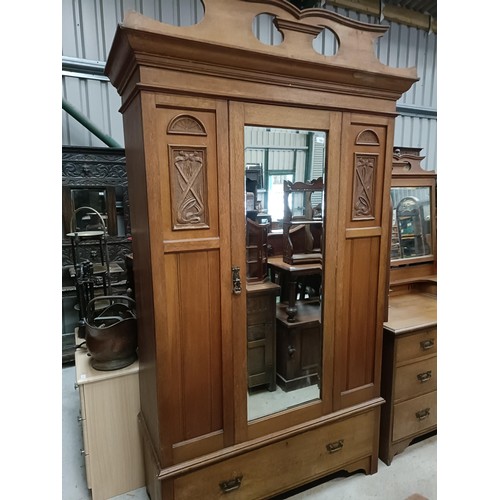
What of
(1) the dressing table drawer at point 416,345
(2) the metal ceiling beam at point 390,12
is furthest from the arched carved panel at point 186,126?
(2) the metal ceiling beam at point 390,12

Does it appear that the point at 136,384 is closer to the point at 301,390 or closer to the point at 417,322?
the point at 301,390

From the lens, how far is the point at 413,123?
4.43 m

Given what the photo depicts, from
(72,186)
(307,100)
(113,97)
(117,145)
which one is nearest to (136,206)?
(307,100)

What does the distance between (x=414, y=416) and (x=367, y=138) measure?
154cm

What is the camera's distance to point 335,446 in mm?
1652

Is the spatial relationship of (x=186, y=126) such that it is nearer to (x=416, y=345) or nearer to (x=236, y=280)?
(x=236, y=280)

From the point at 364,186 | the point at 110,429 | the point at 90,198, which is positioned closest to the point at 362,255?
the point at 364,186

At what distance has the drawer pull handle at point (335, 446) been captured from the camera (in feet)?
5.37

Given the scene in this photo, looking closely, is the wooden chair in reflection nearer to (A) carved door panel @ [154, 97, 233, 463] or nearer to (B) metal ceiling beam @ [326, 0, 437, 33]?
(A) carved door panel @ [154, 97, 233, 463]

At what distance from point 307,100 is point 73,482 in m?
2.15

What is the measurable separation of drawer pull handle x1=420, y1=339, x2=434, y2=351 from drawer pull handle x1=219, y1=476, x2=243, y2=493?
3.78 ft

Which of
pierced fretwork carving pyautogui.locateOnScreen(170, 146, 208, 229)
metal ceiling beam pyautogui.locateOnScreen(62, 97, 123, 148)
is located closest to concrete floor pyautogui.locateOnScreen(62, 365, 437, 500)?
pierced fretwork carving pyautogui.locateOnScreen(170, 146, 208, 229)

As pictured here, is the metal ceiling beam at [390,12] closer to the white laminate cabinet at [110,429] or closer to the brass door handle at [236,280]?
the brass door handle at [236,280]

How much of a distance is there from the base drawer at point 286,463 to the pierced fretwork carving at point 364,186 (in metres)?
1.01
